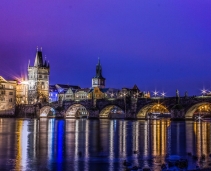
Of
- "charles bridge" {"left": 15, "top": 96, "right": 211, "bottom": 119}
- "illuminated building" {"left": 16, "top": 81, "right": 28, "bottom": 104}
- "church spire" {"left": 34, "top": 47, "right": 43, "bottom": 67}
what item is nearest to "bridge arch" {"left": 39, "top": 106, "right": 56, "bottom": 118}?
"charles bridge" {"left": 15, "top": 96, "right": 211, "bottom": 119}

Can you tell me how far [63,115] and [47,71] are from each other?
51.5 m

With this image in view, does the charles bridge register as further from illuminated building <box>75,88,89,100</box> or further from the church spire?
the church spire

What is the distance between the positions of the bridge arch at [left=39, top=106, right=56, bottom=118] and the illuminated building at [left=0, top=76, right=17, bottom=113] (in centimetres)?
1336

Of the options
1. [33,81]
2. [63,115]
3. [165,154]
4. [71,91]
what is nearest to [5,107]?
[63,115]

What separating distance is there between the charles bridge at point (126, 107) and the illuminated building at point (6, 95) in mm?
4507

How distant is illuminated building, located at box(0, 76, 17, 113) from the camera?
13350 cm

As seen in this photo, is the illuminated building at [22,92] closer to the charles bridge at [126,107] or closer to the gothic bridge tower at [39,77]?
the gothic bridge tower at [39,77]

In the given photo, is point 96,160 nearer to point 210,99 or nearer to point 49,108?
point 210,99

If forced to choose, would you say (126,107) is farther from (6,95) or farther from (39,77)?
(39,77)

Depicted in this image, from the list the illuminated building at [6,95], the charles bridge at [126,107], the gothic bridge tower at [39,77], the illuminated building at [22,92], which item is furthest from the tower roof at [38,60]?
the illuminated building at [6,95]

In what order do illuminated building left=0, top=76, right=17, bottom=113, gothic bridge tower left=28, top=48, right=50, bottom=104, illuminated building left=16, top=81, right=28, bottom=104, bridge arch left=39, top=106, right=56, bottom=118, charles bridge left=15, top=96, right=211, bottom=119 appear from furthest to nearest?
gothic bridge tower left=28, top=48, right=50, bottom=104 → illuminated building left=16, top=81, right=28, bottom=104 → bridge arch left=39, top=106, right=56, bottom=118 → illuminated building left=0, top=76, right=17, bottom=113 → charles bridge left=15, top=96, right=211, bottom=119

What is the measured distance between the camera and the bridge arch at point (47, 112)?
484ft

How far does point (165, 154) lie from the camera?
33281 mm

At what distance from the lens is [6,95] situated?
5320 inches
